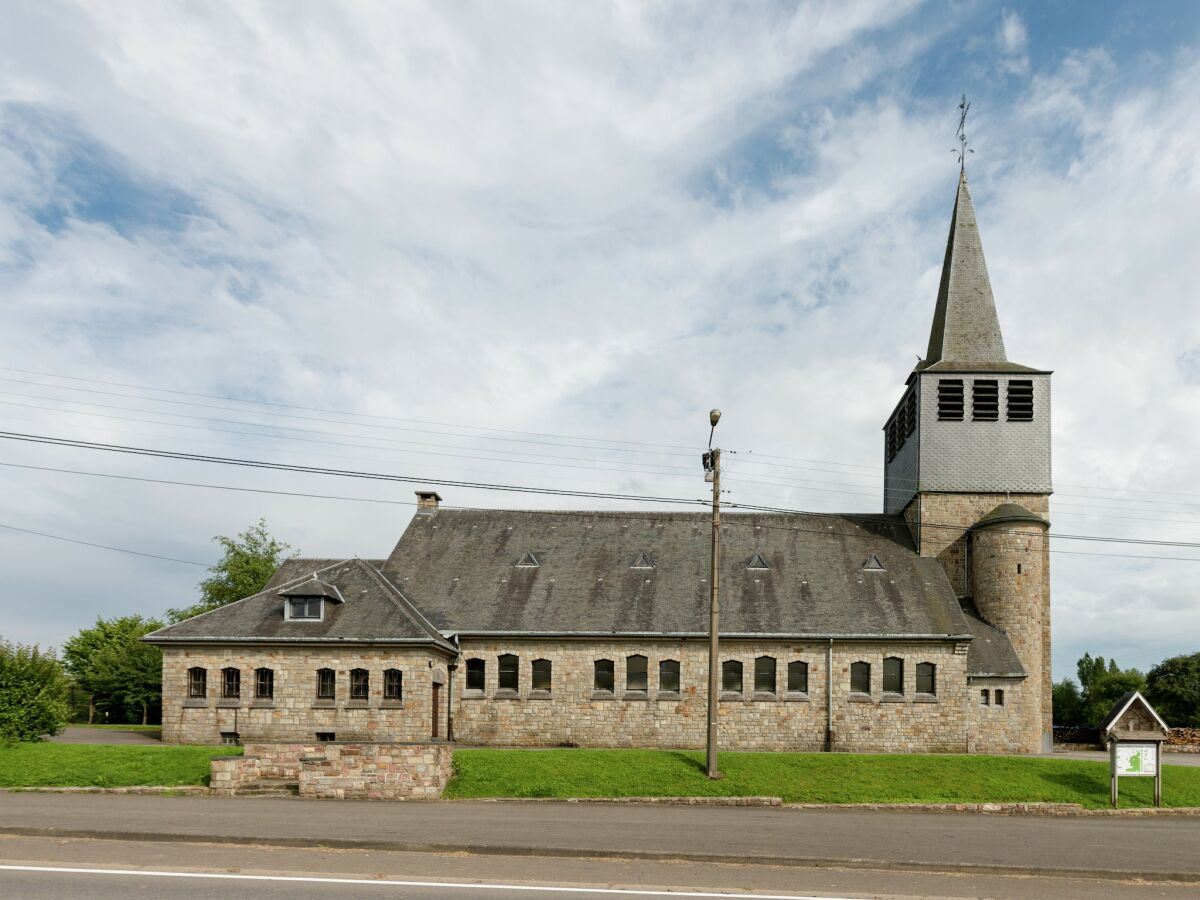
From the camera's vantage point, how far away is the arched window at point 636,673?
111 feet

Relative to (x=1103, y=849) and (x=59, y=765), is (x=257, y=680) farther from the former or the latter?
(x=1103, y=849)

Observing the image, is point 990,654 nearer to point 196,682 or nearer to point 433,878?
point 433,878

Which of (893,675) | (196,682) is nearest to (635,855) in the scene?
(893,675)

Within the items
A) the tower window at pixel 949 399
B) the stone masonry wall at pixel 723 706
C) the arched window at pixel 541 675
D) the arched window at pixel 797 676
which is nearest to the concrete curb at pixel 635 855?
the stone masonry wall at pixel 723 706

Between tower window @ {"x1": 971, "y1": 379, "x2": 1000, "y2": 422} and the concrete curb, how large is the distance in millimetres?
26145

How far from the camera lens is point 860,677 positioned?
110 ft

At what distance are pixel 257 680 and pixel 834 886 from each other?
24516 millimetres

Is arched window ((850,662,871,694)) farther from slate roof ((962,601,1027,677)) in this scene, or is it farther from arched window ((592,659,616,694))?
arched window ((592,659,616,694))

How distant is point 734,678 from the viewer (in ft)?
111

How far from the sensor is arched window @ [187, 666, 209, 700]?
32.1m

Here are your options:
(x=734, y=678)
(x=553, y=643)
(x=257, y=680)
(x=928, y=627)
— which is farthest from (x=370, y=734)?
(x=928, y=627)

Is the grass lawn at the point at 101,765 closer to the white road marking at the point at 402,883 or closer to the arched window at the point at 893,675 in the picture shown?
the white road marking at the point at 402,883

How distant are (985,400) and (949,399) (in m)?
1.39

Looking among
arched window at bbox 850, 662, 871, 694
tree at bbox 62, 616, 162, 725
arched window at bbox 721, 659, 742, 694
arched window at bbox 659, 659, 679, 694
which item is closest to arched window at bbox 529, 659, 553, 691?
arched window at bbox 659, 659, 679, 694
